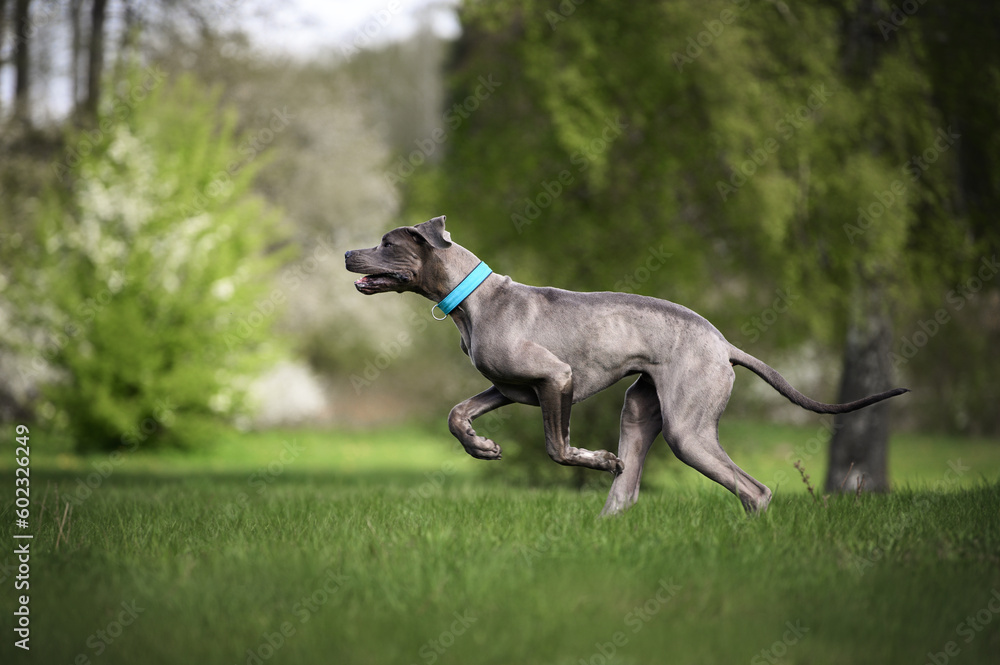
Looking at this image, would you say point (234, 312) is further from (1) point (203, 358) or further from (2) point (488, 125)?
(2) point (488, 125)

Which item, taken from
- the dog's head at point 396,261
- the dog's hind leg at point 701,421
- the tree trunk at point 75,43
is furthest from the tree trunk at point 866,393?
the tree trunk at point 75,43

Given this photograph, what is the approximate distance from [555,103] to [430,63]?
29.4 metres

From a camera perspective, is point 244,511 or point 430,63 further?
point 430,63

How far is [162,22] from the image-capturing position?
768 inches

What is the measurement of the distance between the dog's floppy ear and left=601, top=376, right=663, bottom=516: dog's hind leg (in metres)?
1.46

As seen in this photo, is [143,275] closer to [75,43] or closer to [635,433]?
[75,43]

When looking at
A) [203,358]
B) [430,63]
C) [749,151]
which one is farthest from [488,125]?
[430,63]

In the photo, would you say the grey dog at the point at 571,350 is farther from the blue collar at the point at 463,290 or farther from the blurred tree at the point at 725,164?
the blurred tree at the point at 725,164

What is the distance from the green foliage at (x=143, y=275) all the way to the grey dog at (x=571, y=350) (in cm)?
1082

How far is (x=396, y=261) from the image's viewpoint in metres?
4.83

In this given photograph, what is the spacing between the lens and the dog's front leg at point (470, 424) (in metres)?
4.78

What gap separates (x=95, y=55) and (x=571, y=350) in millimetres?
18536

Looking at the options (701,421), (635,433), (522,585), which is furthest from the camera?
(635,433)

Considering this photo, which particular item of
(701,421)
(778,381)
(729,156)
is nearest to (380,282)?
(701,421)
